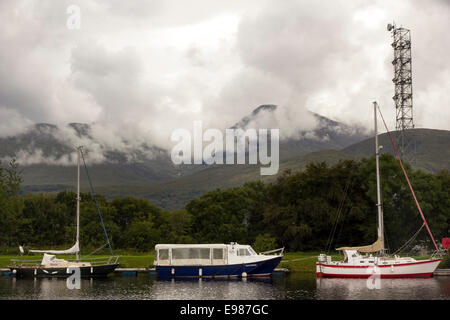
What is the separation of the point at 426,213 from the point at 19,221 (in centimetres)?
7100

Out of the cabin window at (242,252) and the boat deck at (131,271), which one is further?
the boat deck at (131,271)

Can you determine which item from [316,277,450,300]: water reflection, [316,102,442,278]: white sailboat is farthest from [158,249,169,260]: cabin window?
[316,277,450,300]: water reflection

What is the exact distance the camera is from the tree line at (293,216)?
8025cm

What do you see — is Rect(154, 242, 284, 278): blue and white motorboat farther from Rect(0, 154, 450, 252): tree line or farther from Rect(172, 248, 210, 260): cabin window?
Rect(0, 154, 450, 252): tree line

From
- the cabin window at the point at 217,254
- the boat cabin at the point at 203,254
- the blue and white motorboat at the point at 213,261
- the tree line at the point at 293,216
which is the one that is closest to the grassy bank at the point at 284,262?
the blue and white motorboat at the point at 213,261

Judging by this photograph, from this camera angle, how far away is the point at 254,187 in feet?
375

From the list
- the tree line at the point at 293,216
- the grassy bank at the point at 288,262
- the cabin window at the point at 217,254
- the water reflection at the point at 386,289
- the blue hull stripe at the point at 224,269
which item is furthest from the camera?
the tree line at the point at 293,216

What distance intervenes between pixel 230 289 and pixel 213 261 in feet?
42.2

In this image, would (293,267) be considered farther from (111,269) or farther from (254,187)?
(254,187)

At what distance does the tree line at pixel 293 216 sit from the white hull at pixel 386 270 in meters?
17.7

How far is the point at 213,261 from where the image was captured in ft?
210

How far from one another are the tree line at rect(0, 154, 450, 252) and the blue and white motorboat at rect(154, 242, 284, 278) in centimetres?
1330

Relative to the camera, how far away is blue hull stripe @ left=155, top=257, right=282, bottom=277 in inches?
2472

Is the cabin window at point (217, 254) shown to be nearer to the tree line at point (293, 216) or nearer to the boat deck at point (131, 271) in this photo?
the boat deck at point (131, 271)
